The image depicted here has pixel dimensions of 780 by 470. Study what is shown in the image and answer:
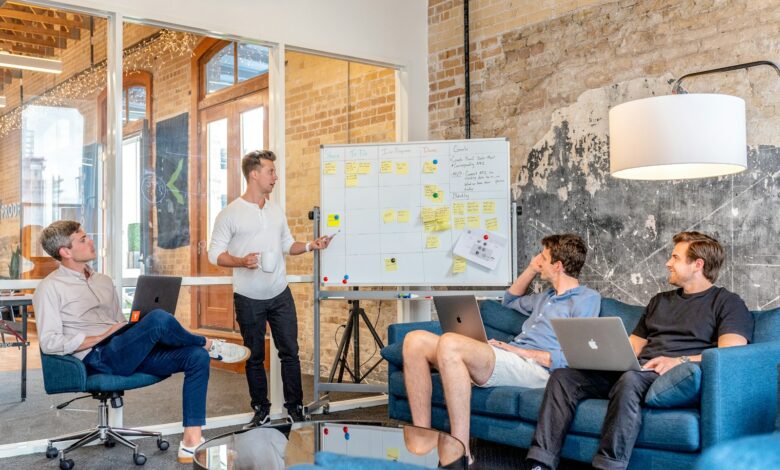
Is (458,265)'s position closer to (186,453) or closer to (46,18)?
(186,453)

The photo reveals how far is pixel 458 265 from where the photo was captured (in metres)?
5.45

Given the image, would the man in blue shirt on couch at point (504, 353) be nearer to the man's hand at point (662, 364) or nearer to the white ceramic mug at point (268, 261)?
the man's hand at point (662, 364)

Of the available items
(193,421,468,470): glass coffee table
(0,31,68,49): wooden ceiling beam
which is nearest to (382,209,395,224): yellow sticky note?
(0,31,68,49): wooden ceiling beam

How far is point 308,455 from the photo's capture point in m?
2.96

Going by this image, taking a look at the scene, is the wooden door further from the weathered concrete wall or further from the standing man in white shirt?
the weathered concrete wall

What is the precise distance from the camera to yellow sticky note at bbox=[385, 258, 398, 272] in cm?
551

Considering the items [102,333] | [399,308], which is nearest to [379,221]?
[399,308]

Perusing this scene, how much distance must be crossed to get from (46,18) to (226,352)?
7.54 feet

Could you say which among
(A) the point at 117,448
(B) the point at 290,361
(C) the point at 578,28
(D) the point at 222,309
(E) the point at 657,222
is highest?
(C) the point at 578,28

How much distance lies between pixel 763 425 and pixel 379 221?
9.52 feet

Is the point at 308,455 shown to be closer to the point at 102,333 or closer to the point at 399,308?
the point at 102,333

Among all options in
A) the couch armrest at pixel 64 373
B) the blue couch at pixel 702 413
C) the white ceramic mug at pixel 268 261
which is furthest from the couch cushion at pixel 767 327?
the couch armrest at pixel 64 373

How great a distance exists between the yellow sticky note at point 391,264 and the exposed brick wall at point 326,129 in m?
0.96

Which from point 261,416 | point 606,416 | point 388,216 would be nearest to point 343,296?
point 388,216
